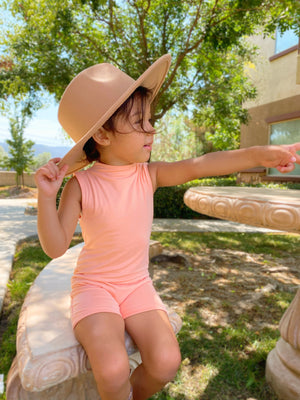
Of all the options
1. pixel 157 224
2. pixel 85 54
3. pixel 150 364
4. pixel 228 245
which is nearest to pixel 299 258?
pixel 228 245

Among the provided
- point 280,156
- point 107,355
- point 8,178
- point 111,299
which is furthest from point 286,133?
point 8,178

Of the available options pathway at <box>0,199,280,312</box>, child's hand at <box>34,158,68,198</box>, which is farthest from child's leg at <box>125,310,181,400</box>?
pathway at <box>0,199,280,312</box>

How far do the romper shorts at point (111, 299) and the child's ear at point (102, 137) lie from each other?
2.22 feet

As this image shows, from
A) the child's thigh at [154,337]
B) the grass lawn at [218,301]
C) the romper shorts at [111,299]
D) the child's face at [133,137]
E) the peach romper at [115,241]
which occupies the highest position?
the child's face at [133,137]

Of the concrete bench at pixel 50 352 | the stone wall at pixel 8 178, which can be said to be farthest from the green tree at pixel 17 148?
the concrete bench at pixel 50 352

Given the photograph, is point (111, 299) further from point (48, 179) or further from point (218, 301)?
point (218, 301)

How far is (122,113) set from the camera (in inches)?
63.9

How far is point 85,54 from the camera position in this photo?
767 centimetres

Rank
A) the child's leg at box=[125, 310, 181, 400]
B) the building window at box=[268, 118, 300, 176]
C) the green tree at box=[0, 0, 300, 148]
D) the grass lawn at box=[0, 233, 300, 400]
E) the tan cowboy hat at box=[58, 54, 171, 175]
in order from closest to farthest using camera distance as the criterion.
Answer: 1. the child's leg at box=[125, 310, 181, 400]
2. the tan cowboy hat at box=[58, 54, 171, 175]
3. the grass lawn at box=[0, 233, 300, 400]
4. the green tree at box=[0, 0, 300, 148]
5. the building window at box=[268, 118, 300, 176]

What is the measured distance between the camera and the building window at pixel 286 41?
923 cm

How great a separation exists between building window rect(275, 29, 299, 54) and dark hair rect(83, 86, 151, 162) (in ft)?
29.6

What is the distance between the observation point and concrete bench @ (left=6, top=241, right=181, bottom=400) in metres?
1.32

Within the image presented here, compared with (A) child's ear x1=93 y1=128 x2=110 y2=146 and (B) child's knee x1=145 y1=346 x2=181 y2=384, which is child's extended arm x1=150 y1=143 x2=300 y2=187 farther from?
(B) child's knee x1=145 y1=346 x2=181 y2=384

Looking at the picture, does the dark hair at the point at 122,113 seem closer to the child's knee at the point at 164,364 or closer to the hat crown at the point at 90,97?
the hat crown at the point at 90,97
